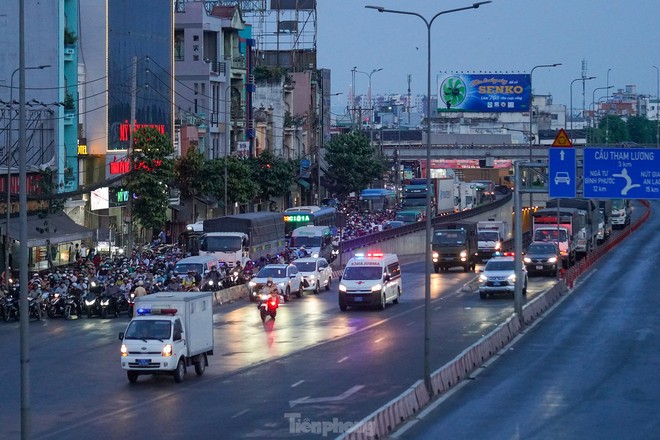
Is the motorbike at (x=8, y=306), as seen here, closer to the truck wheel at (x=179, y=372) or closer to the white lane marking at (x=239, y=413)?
the truck wheel at (x=179, y=372)

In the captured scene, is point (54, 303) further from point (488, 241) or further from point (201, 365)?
point (488, 241)

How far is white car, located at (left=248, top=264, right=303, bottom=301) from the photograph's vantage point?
51.2 m

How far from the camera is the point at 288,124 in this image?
113 metres

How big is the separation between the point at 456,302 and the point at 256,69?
205 ft

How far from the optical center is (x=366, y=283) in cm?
4834

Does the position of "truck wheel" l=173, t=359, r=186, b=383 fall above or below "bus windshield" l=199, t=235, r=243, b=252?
below

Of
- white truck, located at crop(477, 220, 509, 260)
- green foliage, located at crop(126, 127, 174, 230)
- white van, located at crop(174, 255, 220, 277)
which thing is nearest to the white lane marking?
white van, located at crop(174, 255, 220, 277)

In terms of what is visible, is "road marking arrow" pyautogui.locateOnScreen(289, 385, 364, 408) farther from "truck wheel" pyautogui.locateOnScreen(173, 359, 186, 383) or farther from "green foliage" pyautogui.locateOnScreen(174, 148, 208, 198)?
"green foliage" pyautogui.locateOnScreen(174, 148, 208, 198)

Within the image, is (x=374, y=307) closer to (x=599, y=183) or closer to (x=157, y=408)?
(x=599, y=183)

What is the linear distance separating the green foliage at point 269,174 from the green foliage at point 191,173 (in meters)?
13.1

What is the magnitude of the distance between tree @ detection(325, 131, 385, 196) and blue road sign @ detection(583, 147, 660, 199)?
260 ft

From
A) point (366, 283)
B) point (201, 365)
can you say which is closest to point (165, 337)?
point (201, 365)

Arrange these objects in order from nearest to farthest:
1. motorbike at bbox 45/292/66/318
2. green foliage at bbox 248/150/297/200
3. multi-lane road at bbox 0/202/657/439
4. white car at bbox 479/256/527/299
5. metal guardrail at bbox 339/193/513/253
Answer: multi-lane road at bbox 0/202/657/439
motorbike at bbox 45/292/66/318
white car at bbox 479/256/527/299
metal guardrail at bbox 339/193/513/253
green foliage at bbox 248/150/297/200

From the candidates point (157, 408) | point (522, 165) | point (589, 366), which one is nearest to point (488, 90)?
point (522, 165)
